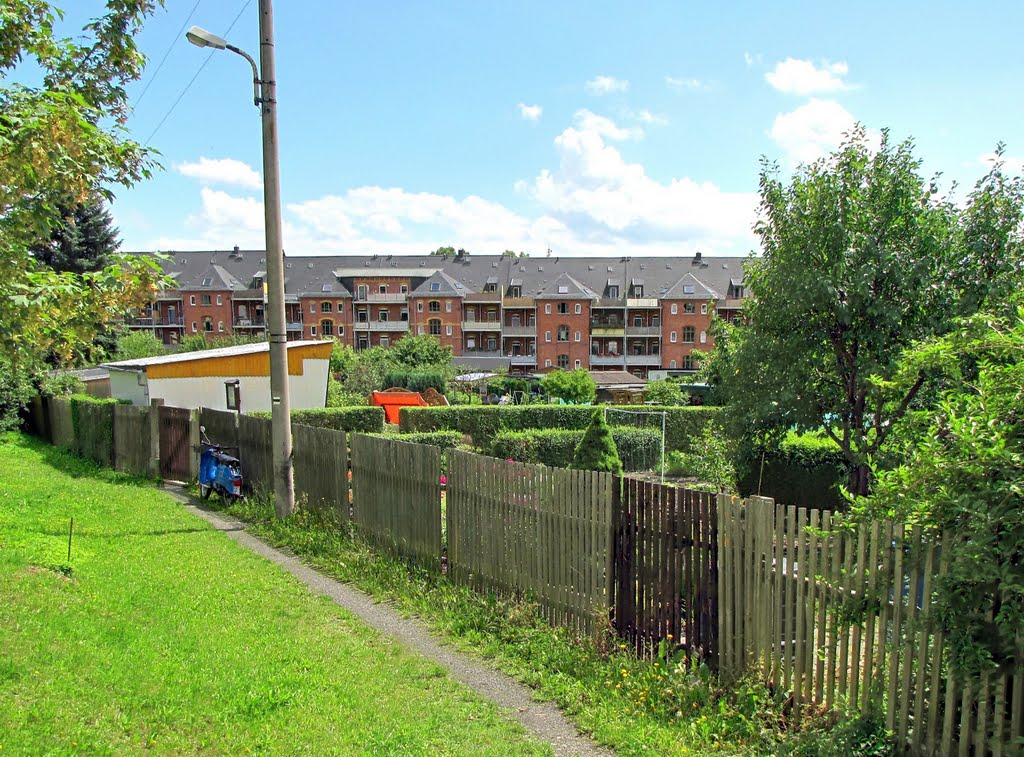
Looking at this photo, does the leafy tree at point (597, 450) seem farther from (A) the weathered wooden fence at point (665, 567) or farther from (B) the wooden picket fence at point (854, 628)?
(B) the wooden picket fence at point (854, 628)

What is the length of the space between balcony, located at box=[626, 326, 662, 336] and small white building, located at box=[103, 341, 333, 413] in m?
53.4

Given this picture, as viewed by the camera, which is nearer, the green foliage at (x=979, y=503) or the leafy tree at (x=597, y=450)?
the green foliage at (x=979, y=503)

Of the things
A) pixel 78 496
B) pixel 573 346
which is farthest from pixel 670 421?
pixel 573 346

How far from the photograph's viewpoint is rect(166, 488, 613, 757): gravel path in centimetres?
479

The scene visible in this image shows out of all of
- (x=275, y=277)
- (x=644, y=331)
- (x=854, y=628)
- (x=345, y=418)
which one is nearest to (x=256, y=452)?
(x=275, y=277)

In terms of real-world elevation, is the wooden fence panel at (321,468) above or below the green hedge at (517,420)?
above

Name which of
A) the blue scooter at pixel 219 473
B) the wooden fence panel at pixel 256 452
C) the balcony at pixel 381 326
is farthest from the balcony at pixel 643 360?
the wooden fence panel at pixel 256 452

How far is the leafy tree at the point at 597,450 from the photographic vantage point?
17578 mm

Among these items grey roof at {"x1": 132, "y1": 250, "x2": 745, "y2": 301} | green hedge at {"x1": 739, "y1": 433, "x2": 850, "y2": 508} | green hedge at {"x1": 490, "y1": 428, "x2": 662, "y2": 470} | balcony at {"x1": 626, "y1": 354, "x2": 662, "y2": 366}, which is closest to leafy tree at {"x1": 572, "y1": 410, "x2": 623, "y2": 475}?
green hedge at {"x1": 739, "y1": 433, "x2": 850, "y2": 508}

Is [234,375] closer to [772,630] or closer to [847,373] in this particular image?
[847,373]

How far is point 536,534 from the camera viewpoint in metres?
6.89

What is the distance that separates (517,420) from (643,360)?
49.4 meters

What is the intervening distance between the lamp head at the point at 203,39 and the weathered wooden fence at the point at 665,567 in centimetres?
891

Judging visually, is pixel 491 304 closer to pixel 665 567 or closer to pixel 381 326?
pixel 381 326
